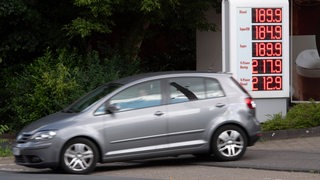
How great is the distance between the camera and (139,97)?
11.8 metres

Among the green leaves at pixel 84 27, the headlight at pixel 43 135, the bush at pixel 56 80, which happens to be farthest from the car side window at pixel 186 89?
the green leaves at pixel 84 27

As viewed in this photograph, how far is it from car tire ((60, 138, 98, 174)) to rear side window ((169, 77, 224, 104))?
5.44 ft

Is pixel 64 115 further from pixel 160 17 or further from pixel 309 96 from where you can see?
pixel 309 96

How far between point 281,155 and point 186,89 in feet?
7.63

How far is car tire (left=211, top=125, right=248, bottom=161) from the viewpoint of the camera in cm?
1201

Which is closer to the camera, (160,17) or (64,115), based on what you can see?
(64,115)

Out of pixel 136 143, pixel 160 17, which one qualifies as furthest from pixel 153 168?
pixel 160 17

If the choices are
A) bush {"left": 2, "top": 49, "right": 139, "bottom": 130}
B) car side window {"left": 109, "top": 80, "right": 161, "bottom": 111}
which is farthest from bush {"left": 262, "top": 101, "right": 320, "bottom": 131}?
car side window {"left": 109, "top": 80, "right": 161, "bottom": 111}

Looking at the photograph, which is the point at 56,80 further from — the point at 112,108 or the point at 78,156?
the point at 78,156

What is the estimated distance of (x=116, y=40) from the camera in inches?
875

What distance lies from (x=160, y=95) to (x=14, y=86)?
27.1 ft

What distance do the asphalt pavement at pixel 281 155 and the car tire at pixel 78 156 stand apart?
1238 mm

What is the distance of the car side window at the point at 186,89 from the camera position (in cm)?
1198

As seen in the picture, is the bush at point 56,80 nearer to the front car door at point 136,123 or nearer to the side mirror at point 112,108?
the front car door at point 136,123
